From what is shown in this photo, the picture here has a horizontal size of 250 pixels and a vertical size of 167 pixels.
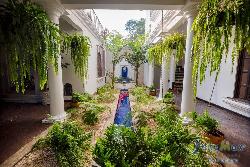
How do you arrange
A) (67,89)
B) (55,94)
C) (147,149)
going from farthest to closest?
(67,89), (55,94), (147,149)

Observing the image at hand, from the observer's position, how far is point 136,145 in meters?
3.13

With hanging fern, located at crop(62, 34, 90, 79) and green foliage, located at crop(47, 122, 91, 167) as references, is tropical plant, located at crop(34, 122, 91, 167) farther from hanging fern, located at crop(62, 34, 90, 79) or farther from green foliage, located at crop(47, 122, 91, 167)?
hanging fern, located at crop(62, 34, 90, 79)

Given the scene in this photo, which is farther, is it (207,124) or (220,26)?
(207,124)

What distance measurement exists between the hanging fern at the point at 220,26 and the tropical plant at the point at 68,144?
2361 millimetres

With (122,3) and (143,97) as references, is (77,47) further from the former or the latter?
(143,97)

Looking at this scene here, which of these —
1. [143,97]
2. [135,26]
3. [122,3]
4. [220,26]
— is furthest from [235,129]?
Result: [135,26]

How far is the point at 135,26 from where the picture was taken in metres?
37.5

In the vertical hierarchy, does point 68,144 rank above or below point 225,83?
below

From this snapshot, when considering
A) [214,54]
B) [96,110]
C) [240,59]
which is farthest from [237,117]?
[214,54]

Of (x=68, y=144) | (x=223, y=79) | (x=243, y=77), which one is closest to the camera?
(x=68, y=144)

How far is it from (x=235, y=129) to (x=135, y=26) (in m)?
34.7

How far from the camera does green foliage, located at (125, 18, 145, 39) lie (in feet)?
120

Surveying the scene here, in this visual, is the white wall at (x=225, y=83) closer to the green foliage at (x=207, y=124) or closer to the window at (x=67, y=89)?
the green foliage at (x=207, y=124)

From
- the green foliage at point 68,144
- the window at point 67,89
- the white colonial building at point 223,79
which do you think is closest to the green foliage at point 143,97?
the white colonial building at point 223,79
